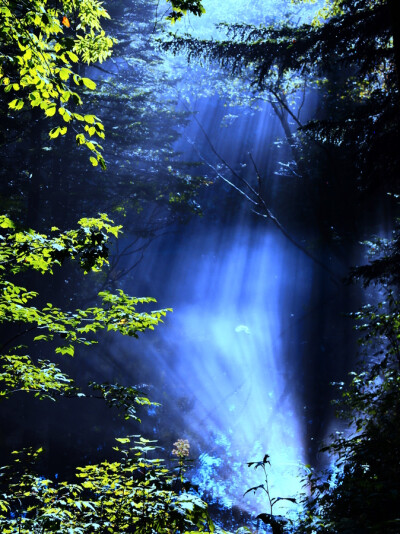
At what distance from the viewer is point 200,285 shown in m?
19.6

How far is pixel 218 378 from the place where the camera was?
12.7 meters

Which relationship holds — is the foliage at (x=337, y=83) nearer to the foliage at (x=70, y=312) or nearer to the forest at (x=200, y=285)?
the forest at (x=200, y=285)

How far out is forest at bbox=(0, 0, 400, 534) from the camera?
3305 mm

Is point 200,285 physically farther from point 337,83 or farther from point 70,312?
point 70,312

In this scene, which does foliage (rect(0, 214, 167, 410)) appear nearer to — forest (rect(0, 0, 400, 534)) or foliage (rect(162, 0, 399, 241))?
forest (rect(0, 0, 400, 534))

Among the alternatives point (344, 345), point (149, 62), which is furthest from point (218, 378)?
point (149, 62)

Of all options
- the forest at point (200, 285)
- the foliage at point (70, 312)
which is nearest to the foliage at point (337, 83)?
the forest at point (200, 285)

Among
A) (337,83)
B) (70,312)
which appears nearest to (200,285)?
(337,83)

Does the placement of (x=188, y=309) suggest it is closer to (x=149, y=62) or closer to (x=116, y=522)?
(x=149, y=62)

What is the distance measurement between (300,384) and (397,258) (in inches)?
280

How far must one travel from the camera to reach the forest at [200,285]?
330cm

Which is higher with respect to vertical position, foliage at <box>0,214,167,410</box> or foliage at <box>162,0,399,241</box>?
foliage at <box>162,0,399,241</box>

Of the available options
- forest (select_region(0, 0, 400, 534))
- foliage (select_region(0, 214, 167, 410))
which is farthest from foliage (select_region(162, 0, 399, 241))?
foliage (select_region(0, 214, 167, 410))

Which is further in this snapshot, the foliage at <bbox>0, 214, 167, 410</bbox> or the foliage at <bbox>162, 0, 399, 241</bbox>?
the foliage at <bbox>162, 0, 399, 241</bbox>
